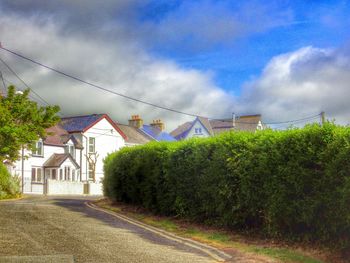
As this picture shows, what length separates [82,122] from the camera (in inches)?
2276

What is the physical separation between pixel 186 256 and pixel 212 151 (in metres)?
5.56

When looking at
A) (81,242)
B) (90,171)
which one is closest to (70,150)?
(90,171)

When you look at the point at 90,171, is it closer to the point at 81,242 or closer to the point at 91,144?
the point at 91,144

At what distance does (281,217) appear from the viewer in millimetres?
13109

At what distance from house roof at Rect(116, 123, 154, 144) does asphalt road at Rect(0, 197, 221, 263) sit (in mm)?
46392

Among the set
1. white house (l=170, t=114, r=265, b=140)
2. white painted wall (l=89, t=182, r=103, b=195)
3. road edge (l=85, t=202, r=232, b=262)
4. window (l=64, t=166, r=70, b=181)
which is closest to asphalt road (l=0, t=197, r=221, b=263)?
road edge (l=85, t=202, r=232, b=262)

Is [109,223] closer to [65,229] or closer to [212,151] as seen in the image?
[65,229]

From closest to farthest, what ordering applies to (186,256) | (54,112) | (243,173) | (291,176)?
(186,256) < (291,176) < (243,173) < (54,112)

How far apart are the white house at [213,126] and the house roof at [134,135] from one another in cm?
675

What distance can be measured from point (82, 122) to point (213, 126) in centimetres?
2367

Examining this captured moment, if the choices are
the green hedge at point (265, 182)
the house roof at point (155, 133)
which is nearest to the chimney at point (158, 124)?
the house roof at point (155, 133)

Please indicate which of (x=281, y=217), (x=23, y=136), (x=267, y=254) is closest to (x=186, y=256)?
(x=267, y=254)

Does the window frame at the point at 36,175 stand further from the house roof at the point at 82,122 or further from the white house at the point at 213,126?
the white house at the point at 213,126

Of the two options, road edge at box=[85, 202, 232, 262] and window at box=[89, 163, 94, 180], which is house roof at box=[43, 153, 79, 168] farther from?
road edge at box=[85, 202, 232, 262]
